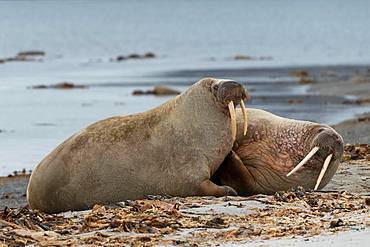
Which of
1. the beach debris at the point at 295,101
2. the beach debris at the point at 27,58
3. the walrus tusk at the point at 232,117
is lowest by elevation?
the beach debris at the point at 27,58

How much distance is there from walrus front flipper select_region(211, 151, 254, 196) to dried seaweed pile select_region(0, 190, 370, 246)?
0.79m

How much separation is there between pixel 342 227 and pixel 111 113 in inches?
613

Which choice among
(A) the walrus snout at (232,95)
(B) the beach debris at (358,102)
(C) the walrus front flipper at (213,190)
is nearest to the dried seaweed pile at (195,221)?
(C) the walrus front flipper at (213,190)

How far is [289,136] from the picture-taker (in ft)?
29.9

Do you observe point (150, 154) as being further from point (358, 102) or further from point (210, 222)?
point (358, 102)

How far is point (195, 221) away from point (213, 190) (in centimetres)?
152

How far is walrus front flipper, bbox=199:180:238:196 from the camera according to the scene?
8367 mm

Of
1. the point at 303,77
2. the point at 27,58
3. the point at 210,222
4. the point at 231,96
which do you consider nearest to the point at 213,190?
the point at 231,96

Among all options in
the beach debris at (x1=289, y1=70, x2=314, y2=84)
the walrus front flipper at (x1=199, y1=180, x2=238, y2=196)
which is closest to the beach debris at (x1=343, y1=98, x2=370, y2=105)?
the beach debris at (x1=289, y1=70, x2=314, y2=84)

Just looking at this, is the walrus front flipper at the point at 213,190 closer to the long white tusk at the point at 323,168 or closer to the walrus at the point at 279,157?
the walrus at the point at 279,157

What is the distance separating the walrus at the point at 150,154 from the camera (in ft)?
28.1

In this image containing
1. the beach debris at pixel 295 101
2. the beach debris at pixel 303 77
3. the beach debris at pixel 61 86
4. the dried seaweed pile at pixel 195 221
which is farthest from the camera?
the beach debris at pixel 303 77

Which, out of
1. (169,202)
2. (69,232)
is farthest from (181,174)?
(69,232)

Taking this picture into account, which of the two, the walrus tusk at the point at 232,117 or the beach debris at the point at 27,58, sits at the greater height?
the walrus tusk at the point at 232,117
